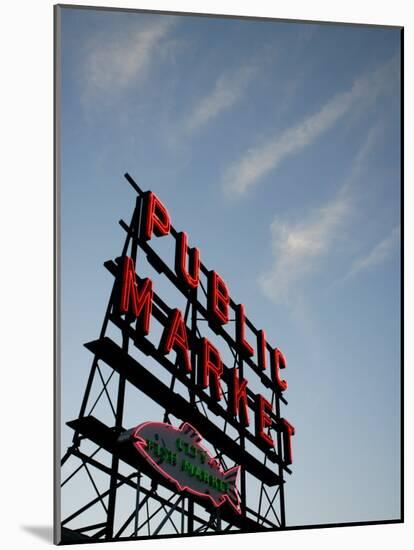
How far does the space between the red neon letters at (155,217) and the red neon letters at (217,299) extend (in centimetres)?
102

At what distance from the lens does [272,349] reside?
14.8 meters

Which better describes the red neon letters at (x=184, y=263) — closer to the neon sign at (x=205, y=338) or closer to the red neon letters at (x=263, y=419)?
the neon sign at (x=205, y=338)

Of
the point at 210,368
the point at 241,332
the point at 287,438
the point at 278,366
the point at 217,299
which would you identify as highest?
the point at 217,299

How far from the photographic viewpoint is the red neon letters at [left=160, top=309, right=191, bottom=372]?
13.1 m

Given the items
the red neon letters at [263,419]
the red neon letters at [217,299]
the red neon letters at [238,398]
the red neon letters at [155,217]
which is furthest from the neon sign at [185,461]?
the red neon letters at [155,217]

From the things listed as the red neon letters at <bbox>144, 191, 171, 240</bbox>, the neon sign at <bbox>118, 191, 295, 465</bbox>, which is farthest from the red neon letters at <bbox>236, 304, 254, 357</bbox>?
the red neon letters at <bbox>144, 191, 171, 240</bbox>

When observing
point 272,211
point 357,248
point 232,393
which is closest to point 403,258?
point 357,248

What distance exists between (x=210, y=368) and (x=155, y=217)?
1.90 m

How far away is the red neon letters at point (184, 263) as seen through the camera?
529 inches

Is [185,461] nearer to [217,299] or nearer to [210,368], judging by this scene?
[210,368]

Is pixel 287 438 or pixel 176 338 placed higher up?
pixel 176 338

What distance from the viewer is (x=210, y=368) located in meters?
13.8

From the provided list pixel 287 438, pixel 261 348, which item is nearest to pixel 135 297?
pixel 261 348

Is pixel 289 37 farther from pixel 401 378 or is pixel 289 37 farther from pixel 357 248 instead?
pixel 401 378
